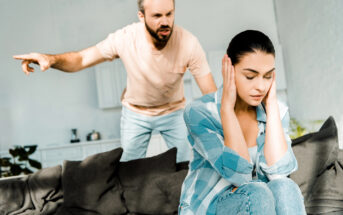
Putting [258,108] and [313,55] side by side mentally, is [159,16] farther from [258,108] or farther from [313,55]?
[313,55]

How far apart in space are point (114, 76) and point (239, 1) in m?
2.56

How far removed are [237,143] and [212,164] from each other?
13cm

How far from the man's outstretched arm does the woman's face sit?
3.66 feet

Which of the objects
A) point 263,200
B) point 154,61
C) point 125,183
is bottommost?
point 125,183

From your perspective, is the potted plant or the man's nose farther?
the potted plant

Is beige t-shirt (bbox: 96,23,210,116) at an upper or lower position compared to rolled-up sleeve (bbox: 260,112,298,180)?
upper

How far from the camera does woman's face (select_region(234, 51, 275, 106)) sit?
121 cm

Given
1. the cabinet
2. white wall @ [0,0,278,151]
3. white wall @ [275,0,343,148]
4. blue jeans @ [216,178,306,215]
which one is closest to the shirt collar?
blue jeans @ [216,178,306,215]

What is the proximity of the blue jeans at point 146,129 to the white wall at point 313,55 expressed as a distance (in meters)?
1.76

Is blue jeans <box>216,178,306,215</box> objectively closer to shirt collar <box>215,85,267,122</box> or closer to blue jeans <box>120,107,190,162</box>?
shirt collar <box>215,85,267,122</box>

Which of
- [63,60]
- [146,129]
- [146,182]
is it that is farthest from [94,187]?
[63,60]

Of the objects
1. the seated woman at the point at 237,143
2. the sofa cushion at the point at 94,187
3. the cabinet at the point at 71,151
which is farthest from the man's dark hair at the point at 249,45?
the cabinet at the point at 71,151

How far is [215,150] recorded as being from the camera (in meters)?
1.24

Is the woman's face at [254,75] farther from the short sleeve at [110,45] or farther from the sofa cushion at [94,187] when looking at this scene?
the sofa cushion at [94,187]
